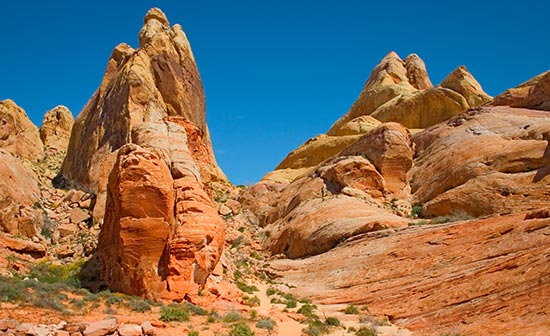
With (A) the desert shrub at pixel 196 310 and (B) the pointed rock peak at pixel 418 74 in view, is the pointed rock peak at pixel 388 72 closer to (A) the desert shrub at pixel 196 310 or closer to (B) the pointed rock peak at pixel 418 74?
(B) the pointed rock peak at pixel 418 74

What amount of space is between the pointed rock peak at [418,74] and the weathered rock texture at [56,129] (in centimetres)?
4907

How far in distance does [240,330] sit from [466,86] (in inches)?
1839

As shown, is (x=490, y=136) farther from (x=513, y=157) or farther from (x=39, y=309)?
(x=39, y=309)

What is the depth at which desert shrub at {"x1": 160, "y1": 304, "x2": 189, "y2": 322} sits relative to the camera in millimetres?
17688

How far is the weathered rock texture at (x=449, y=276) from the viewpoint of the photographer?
16.0m

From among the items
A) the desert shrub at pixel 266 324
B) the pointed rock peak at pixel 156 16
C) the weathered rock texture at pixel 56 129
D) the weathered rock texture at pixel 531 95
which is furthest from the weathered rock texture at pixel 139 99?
the weathered rock texture at pixel 531 95

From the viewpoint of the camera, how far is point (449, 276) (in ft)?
65.0

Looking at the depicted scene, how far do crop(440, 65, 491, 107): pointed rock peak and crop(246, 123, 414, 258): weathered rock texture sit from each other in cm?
1870

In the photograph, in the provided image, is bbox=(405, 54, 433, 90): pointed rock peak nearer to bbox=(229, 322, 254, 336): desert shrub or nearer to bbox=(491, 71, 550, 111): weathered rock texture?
bbox=(491, 71, 550, 111): weathered rock texture

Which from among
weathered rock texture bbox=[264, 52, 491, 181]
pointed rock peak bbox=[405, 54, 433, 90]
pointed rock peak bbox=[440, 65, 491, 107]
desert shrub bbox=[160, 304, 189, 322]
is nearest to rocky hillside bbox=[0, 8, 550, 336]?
desert shrub bbox=[160, 304, 189, 322]

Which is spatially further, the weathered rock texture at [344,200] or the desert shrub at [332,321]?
the weathered rock texture at [344,200]

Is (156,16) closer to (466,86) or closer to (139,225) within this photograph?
(139,225)

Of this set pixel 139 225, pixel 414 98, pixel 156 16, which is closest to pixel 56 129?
pixel 156 16

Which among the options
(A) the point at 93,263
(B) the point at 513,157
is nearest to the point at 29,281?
(A) the point at 93,263
